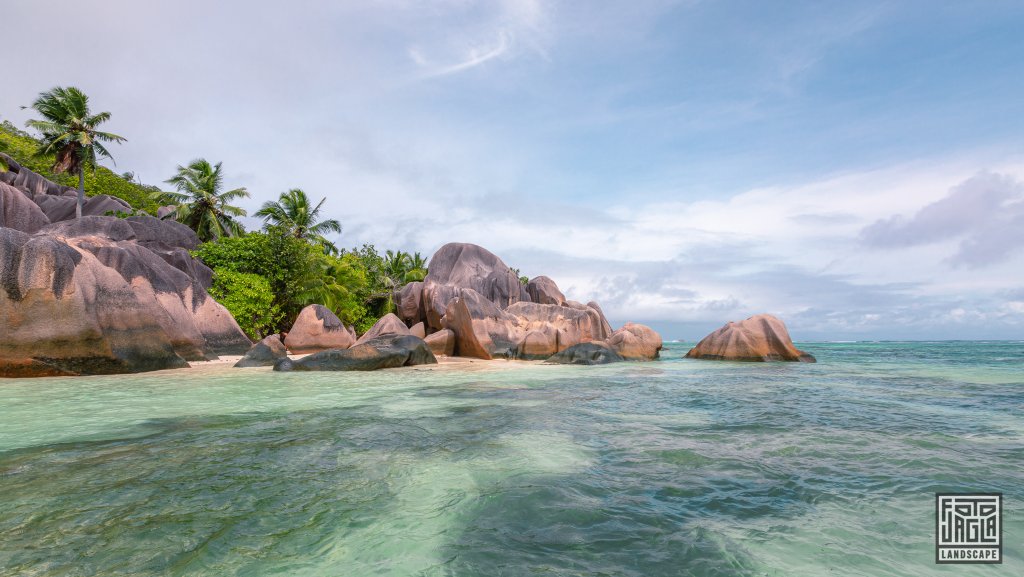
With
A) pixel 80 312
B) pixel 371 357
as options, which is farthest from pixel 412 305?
pixel 80 312

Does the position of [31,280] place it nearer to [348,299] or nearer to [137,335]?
[137,335]

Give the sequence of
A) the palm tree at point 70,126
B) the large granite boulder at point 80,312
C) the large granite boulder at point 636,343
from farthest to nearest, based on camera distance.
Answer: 1. the palm tree at point 70,126
2. the large granite boulder at point 636,343
3. the large granite boulder at point 80,312

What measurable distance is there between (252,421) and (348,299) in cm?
2458

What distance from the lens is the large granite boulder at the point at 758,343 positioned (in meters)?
20.7

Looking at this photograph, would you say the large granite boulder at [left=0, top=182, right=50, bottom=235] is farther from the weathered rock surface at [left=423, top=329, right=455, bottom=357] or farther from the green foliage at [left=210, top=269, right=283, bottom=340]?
the weathered rock surface at [left=423, top=329, right=455, bottom=357]

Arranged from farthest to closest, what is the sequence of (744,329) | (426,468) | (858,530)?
1. (744,329)
2. (426,468)
3. (858,530)

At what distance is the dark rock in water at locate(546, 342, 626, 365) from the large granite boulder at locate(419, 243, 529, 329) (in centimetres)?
1195

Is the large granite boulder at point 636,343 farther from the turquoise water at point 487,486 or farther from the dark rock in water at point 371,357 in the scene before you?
the turquoise water at point 487,486

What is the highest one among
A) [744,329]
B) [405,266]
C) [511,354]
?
[405,266]

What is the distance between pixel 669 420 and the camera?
676 cm

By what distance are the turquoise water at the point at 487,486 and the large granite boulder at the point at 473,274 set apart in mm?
24224

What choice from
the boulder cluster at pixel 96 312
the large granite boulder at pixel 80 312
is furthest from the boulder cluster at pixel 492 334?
the large granite boulder at pixel 80 312

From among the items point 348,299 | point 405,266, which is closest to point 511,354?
point 348,299

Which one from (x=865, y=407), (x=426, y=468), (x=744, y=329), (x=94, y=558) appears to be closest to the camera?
(x=94, y=558)
